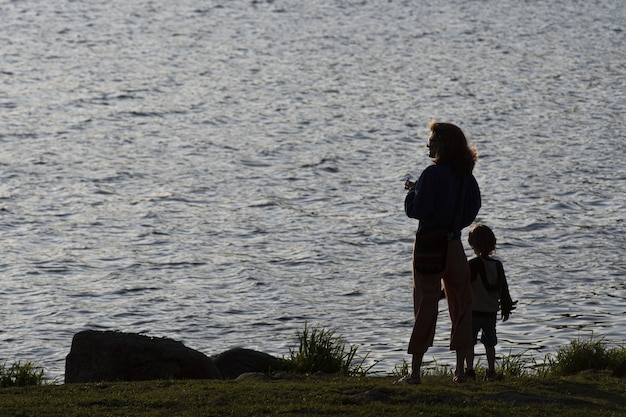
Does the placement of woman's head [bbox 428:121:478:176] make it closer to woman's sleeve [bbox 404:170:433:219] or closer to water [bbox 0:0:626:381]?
woman's sleeve [bbox 404:170:433:219]

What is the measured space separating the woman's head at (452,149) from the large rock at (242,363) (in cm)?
341

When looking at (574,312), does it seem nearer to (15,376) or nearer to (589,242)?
(589,242)

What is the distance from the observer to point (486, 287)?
10492 millimetres

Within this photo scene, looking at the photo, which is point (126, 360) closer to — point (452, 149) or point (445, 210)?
point (445, 210)

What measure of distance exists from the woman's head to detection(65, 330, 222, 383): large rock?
3277 mm

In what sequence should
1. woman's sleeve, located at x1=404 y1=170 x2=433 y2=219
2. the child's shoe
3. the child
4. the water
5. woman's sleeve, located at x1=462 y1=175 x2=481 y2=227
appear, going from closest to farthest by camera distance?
woman's sleeve, located at x1=404 y1=170 x2=433 y2=219, woman's sleeve, located at x1=462 y1=175 x2=481 y2=227, the child's shoe, the child, the water

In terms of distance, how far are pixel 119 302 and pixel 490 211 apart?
7.79 m

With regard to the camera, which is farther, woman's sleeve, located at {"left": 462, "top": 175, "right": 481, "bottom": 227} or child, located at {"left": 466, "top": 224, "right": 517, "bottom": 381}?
child, located at {"left": 466, "top": 224, "right": 517, "bottom": 381}

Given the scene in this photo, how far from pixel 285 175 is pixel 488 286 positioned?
48.3 feet

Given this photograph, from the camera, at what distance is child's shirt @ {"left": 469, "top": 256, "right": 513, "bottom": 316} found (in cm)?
1046

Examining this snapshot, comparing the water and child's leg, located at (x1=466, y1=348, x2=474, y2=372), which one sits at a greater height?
the water

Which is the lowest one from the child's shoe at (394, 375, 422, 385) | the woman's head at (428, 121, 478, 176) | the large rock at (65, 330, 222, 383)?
the child's shoe at (394, 375, 422, 385)

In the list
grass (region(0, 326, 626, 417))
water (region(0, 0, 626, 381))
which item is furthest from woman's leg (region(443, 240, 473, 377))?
water (region(0, 0, 626, 381))

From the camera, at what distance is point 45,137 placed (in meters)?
28.7
